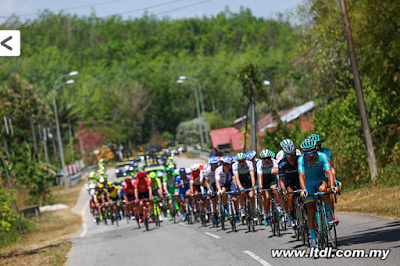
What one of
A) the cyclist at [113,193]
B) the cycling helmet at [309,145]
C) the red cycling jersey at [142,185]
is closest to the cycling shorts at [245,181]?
the cycling helmet at [309,145]

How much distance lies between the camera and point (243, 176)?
557 inches

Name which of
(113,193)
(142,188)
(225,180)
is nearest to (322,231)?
(225,180)

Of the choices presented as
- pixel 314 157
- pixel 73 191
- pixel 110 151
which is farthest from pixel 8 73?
pixel 314 157

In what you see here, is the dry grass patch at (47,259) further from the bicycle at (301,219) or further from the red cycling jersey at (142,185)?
the bicycle at (301,219)

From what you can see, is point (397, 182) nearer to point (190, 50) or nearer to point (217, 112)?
point (217, 112)

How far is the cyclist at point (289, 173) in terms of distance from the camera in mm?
10641

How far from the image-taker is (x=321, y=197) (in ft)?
30.3

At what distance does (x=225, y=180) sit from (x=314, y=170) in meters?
6.00

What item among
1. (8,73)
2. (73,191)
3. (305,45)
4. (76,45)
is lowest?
(73,191)

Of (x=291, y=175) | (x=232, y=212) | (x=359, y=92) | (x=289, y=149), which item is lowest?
(x=232, y=212)

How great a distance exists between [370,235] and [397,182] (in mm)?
9967

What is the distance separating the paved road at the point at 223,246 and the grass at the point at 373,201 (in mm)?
564

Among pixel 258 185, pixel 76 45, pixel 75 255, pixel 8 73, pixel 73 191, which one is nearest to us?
pixel 258 185

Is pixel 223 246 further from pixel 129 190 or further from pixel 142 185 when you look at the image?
pixel 129 190
